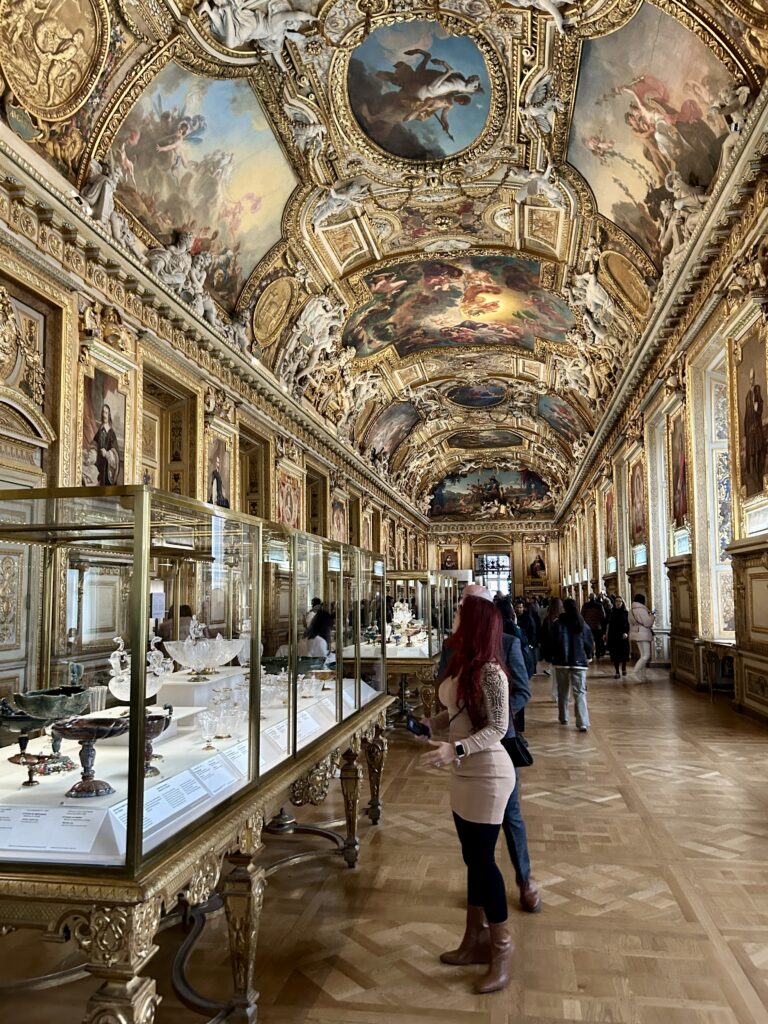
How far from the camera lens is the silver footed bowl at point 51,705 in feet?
11.3

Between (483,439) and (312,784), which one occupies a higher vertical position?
(483,439)

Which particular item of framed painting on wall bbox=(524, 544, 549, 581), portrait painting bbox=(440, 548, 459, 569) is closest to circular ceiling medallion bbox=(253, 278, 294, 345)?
portrait painting bbox=(440, 548, 459, 569)

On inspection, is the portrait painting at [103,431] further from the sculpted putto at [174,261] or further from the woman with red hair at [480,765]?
the woman with red hair at [480,765]

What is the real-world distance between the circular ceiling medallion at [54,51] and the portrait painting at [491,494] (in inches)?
1478

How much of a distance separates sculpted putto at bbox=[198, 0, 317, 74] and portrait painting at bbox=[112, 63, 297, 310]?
749 millimetres

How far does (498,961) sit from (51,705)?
2.34 metres

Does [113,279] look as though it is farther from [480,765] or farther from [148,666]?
[480,765]

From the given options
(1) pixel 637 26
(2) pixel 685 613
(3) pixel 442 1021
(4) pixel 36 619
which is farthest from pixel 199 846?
(2) pixel 685 613

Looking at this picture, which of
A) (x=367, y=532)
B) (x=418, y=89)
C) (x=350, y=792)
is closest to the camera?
(x=350, y=792)

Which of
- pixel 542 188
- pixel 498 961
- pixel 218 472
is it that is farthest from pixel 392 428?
pixel 498 961

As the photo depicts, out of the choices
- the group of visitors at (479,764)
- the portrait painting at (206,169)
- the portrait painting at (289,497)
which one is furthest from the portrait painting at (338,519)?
the group of visitors at (479,764)

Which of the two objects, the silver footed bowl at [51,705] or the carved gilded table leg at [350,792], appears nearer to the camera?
the silver footed bowl at [51,705]

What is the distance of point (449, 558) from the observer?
4850cm

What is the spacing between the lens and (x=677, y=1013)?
3.20 metres
